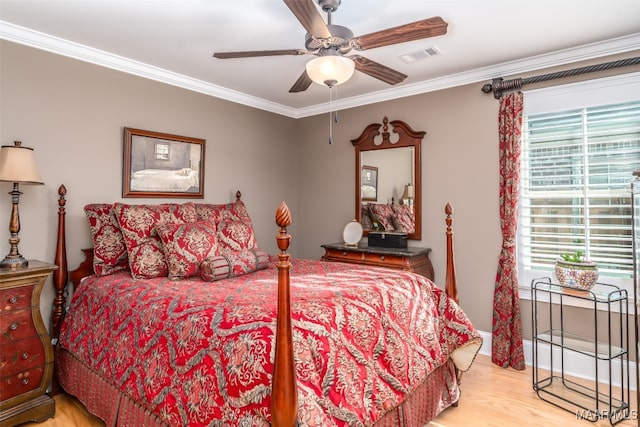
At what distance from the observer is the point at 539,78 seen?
10.1 feet

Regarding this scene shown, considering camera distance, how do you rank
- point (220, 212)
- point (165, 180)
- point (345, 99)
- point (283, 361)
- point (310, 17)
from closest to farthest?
point (283, 361), point (310, 17), point (220, 212), point (165, 180), point (345, 99)

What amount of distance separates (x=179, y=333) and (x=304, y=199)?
3.21 m

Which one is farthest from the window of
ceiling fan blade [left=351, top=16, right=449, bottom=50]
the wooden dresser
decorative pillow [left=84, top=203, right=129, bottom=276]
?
decorative pillow [left=84, top=203, right=129, bottom=276]

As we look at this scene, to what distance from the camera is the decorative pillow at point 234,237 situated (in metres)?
2.94

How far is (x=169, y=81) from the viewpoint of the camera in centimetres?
348

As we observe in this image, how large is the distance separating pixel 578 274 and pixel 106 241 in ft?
10.9

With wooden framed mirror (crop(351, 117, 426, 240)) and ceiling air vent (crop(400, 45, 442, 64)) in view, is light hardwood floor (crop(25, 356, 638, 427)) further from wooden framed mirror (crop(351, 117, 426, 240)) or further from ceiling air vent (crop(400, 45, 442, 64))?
ceiling air vent (crop(400, 45, 442, 64))

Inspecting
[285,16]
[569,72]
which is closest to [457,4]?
[285,16]

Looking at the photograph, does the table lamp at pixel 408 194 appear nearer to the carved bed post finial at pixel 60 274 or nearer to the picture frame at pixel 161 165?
the picture frame at pixel 161 165

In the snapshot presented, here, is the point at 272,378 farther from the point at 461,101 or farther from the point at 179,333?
the point at 461,101

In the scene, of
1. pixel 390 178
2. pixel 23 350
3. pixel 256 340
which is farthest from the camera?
pixel 390 178

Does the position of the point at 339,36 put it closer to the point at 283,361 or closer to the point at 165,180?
the point at 283,361

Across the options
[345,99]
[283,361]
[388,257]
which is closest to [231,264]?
[283,361]

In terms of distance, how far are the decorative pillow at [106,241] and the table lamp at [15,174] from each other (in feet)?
1.34
